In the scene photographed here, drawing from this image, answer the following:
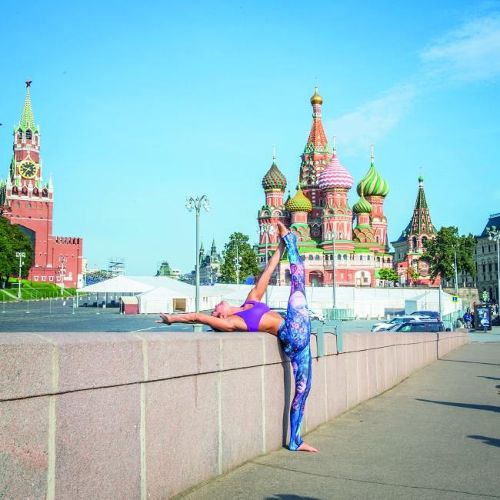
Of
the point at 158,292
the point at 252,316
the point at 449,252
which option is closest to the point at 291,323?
the point at 252,316

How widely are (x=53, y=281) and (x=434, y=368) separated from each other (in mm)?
130909

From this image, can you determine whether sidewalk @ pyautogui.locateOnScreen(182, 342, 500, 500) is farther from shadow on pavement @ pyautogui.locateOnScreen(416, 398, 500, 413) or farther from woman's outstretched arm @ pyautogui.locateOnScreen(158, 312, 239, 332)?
woman's outstretched arm @ pyautogui.locateOnScreen(158, 312, 239, 332)

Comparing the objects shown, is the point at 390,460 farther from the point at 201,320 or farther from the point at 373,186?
the point at 373,186

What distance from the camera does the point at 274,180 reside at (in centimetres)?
12244

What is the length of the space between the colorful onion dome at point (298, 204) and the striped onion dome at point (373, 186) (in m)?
15.3

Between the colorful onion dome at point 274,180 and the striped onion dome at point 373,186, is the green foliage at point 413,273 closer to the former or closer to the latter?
the striped onion dome at point 373,186

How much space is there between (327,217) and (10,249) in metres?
Result: 44.7

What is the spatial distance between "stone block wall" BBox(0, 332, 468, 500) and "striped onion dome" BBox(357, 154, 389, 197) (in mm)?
122994

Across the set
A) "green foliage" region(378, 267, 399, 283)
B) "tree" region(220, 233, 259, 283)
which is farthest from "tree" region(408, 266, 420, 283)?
"tree" region(220, 233, 259, 283)

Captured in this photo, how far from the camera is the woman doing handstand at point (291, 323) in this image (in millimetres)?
6344

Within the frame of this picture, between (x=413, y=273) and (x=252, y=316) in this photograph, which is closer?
(x=252, y=316)

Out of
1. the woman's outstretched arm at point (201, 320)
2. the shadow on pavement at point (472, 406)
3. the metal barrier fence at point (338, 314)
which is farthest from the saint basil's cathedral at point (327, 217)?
the woman's outstretched arm at point (201, 320)

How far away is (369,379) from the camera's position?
1153 centimetres

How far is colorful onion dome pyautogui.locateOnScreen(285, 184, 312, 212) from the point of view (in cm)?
11562
